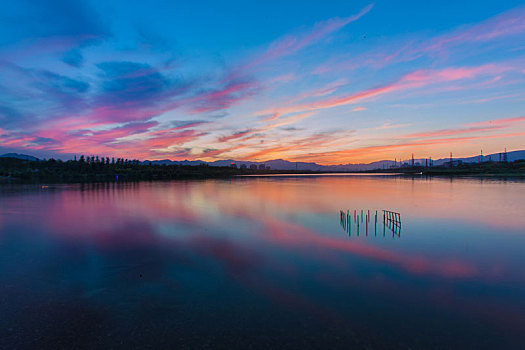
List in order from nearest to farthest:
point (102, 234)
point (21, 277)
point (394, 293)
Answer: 1. point (394, 293)
2. point (21, 277)
3. point (102, 234)

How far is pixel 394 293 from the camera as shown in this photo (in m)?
9.34

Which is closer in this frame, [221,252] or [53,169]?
[221,252]

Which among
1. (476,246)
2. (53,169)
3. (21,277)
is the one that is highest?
(53,169)

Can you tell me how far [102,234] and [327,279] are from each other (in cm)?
1662

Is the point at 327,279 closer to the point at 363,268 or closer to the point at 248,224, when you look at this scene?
the point at 363,268

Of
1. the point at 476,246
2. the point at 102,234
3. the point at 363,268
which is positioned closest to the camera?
the point at 363,268

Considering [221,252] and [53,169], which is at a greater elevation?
[53,169]

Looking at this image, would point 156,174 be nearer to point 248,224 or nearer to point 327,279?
point 248,224

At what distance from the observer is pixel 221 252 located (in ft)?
48.2

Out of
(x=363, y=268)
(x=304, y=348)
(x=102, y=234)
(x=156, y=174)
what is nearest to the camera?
(x=304, y=348)

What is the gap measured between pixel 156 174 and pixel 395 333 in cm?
17115

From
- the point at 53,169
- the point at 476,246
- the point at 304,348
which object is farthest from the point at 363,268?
the point at 53,169

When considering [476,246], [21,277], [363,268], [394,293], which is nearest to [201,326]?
[394,293]

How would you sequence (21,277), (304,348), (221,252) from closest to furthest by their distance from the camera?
(304,348) → (21,277) → (221,252)
